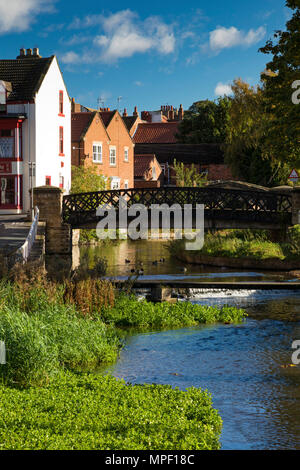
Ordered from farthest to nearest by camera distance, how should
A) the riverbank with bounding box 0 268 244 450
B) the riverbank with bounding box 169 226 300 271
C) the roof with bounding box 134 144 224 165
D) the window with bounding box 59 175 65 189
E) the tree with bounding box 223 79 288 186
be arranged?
the roof with bounding box 134 144 224 165, the tree with bounding box 223 79 288 186, the window with bounding box 59 175 65 189, the riverbank with bounding box 169 226 300 271, the riverbank with bounding box 0 268 244 450

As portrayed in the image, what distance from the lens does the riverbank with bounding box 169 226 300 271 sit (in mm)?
27656

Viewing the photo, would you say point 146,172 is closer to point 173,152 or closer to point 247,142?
point 173,152

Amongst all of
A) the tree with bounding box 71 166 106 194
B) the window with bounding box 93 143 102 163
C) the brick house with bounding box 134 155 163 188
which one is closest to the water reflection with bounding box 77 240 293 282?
the tree with bounding box 71 166 106 194

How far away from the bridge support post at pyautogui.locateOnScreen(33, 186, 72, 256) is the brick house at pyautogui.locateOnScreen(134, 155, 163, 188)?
1167 inches

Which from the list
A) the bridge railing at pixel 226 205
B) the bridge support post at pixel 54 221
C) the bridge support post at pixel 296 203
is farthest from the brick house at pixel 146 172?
the bridge support post at pixel 296 203

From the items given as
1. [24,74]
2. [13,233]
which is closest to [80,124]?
[24,74]

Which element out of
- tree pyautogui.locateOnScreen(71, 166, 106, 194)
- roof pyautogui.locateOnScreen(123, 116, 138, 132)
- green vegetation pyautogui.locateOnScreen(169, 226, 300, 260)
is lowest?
green vegetation pyautogui.locateOnScreen(169, 226, 300, 260)

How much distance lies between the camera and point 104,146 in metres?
51.6

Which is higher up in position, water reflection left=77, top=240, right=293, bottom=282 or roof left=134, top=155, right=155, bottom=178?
roof left=134, top=155, right=155, bottom=178

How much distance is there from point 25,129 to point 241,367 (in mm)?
31077

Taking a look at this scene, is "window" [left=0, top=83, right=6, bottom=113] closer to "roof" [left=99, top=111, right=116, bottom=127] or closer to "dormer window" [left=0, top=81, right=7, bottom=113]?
"dormer window" [left=0, top=81, right=7, bottom=113]

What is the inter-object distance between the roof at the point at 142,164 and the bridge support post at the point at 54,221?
30.0 meters

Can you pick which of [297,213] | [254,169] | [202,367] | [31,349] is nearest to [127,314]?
[202,367]
